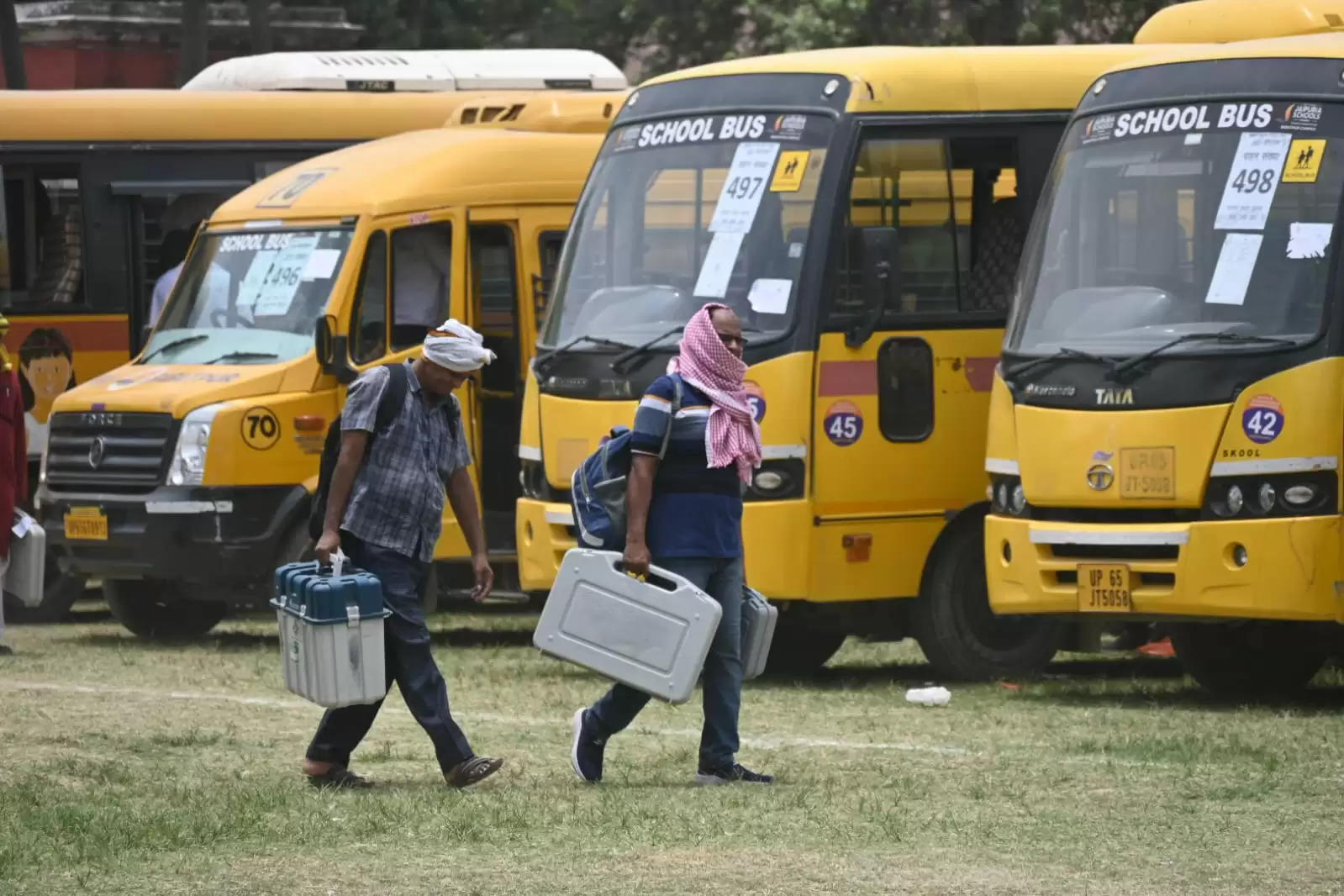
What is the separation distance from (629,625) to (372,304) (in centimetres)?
636

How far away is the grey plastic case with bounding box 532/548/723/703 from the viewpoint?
977 cm

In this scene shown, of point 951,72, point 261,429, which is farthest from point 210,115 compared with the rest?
point 951,72

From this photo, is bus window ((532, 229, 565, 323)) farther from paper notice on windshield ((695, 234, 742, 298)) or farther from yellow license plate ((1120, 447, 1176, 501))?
yellow license plate ((1120, 447, 1176, 501))

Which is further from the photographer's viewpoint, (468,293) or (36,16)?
(36,16)

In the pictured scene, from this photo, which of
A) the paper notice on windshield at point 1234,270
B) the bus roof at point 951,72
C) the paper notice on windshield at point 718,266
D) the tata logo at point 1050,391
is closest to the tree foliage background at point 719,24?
the bus roof at point 951,72

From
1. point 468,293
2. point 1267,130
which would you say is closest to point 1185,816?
point 1267,130

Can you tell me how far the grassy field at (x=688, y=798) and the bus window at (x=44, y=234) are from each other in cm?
428

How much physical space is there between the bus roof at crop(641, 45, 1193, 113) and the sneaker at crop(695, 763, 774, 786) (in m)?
4.29

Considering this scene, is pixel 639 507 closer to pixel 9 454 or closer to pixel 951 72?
pixel 951 72

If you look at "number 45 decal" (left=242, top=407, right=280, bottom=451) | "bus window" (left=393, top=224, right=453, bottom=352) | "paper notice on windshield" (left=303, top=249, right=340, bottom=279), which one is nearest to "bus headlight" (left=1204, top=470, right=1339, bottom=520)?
"bus window" (left=393, top=224, right=453, bottom=352)

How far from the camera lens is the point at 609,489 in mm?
9945

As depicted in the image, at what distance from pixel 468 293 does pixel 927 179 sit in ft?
10.6

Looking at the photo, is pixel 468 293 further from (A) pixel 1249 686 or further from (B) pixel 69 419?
(A) pixel 1249 686

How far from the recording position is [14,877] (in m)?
8.12
